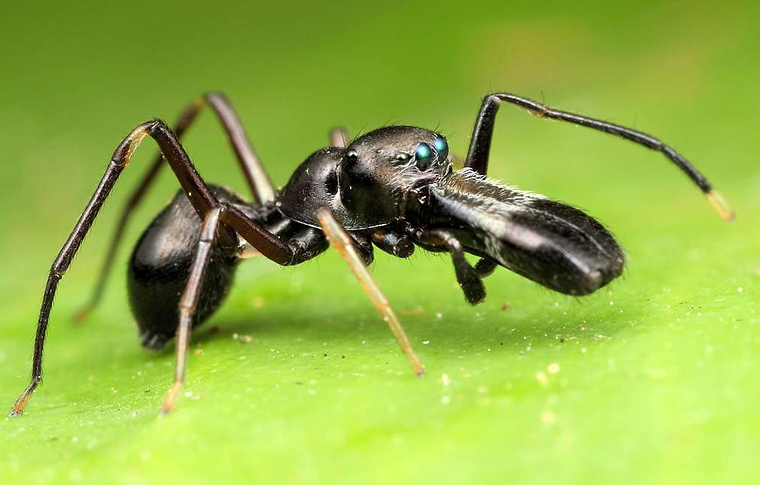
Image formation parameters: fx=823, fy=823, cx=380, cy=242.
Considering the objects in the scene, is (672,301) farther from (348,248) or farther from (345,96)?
(345,96)

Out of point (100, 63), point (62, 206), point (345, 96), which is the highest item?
point (100, 63)

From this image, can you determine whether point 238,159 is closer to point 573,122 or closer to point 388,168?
point 388,168

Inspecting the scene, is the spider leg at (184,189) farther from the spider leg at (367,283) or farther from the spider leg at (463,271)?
the spider leg at (463,271)

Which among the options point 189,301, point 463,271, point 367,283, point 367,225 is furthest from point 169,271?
point 463,271

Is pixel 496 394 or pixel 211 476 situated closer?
pixel 211 476

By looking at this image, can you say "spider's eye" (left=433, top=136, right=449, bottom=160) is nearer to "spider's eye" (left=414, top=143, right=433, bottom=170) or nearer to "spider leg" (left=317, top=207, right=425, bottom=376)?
"spider's eye" (left=414, top=143, right=433, bottom=170)

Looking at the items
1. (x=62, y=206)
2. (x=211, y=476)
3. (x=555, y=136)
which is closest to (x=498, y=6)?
(x=555, y=136)

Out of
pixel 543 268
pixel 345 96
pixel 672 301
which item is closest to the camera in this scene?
pixel 543 268
